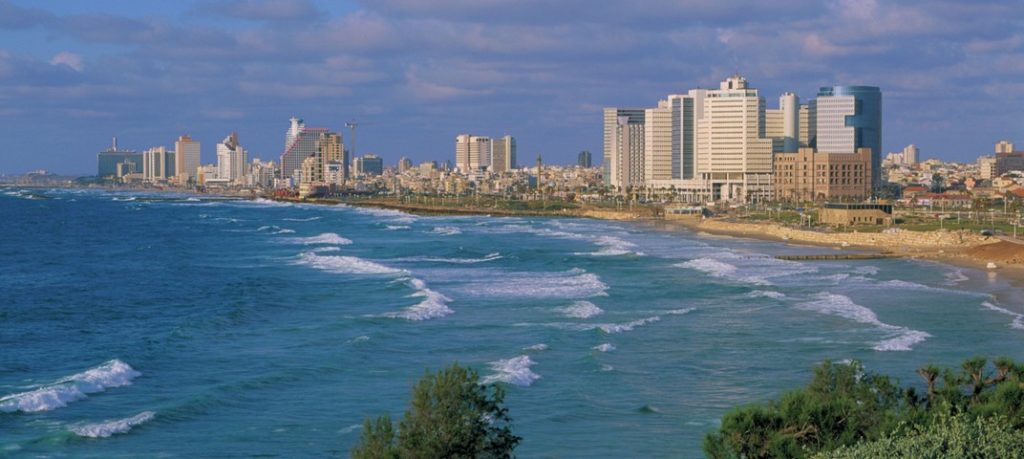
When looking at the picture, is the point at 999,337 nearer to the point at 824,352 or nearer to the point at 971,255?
the point at 824,352

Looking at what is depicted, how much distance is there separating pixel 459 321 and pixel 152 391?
44.6ft

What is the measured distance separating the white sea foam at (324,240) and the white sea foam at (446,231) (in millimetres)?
9490

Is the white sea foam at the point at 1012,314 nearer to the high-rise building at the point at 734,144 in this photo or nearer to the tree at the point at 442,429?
the tree at the point at 442,429

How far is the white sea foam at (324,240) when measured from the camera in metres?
89.0

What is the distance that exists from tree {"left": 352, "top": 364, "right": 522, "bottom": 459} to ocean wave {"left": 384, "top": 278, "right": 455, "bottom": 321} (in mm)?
23330

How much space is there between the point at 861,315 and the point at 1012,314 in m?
5.50

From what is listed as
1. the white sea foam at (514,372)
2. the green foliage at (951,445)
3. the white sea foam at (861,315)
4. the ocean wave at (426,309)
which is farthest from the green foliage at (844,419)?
the ocean wave at (426,309)

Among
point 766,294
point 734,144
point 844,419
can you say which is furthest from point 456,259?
point 734,144

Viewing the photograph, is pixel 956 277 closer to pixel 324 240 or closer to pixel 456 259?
pixel 456 259

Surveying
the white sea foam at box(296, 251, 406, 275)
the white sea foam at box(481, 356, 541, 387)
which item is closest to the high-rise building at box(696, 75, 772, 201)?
the white sea foam at box(296, 251, 406, 275)

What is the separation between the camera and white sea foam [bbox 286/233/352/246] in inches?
3504

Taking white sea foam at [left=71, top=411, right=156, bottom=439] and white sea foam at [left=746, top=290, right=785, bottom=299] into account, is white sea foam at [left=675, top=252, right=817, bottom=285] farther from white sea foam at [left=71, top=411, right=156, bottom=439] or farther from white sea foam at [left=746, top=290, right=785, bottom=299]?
white sea foam at [left=71, top=411, right=156, bottom=439]

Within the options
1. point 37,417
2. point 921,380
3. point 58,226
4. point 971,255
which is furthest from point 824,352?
point 58,226

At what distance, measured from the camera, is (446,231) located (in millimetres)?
108688
